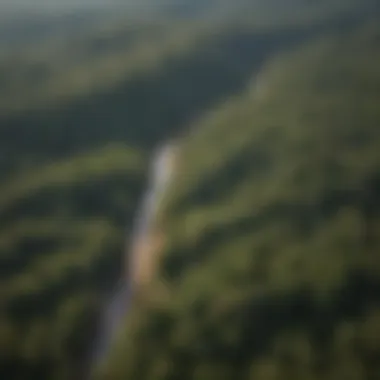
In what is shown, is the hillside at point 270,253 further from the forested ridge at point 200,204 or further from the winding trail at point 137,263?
the winding trail at point 137,263

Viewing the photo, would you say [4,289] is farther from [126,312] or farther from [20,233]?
[126,312]

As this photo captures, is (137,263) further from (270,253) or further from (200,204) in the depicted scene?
(270,253)

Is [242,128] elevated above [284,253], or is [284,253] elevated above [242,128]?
[242,128]

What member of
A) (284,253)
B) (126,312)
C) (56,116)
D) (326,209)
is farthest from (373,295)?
(56,116)

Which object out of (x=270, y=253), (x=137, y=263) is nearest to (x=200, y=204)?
(x=270, y=253)

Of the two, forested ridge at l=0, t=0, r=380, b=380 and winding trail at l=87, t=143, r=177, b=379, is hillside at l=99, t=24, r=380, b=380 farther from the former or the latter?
winding trail at l=87, t=143, r=177, b=379

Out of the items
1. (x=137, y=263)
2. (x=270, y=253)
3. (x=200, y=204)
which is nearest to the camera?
(x=137, y=263)
